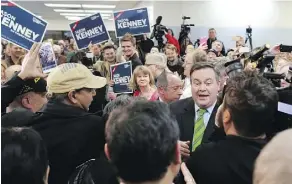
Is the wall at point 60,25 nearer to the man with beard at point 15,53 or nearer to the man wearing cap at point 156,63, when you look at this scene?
the man wearing cap at point 156,63

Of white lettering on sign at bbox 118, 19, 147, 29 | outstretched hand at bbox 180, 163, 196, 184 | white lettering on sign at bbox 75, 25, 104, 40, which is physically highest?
white lettering on sign at bbox 118, 19, 147, 29

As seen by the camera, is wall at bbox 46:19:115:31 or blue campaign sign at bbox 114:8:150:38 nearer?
blue campaign sign at bbox 114:8:150:38

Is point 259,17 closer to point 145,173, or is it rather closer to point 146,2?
point 146,2

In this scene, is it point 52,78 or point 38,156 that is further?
point 52,78

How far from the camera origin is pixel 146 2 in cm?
1188

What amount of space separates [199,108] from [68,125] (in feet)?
2.91

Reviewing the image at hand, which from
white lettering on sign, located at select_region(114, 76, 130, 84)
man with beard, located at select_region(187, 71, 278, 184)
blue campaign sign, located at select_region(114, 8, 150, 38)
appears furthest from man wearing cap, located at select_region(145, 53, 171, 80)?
man with beard, located at select_region(187, 71, 278, 184)

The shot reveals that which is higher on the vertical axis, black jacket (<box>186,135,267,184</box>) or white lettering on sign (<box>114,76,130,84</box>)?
black jacket (<box>186,135,267,184</box>)

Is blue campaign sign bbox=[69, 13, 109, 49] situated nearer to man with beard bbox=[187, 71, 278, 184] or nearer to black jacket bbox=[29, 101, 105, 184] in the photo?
black jacket bbox=[29, 101, 105, 184]

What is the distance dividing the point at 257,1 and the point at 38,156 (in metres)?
9.83

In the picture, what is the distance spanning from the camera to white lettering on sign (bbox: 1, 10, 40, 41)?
270 centimetres

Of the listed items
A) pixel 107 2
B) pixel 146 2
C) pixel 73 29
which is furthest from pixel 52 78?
pixel 107 2

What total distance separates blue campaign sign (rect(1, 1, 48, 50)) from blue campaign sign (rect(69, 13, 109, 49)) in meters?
1.65

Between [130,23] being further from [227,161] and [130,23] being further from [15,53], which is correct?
[227,161]
